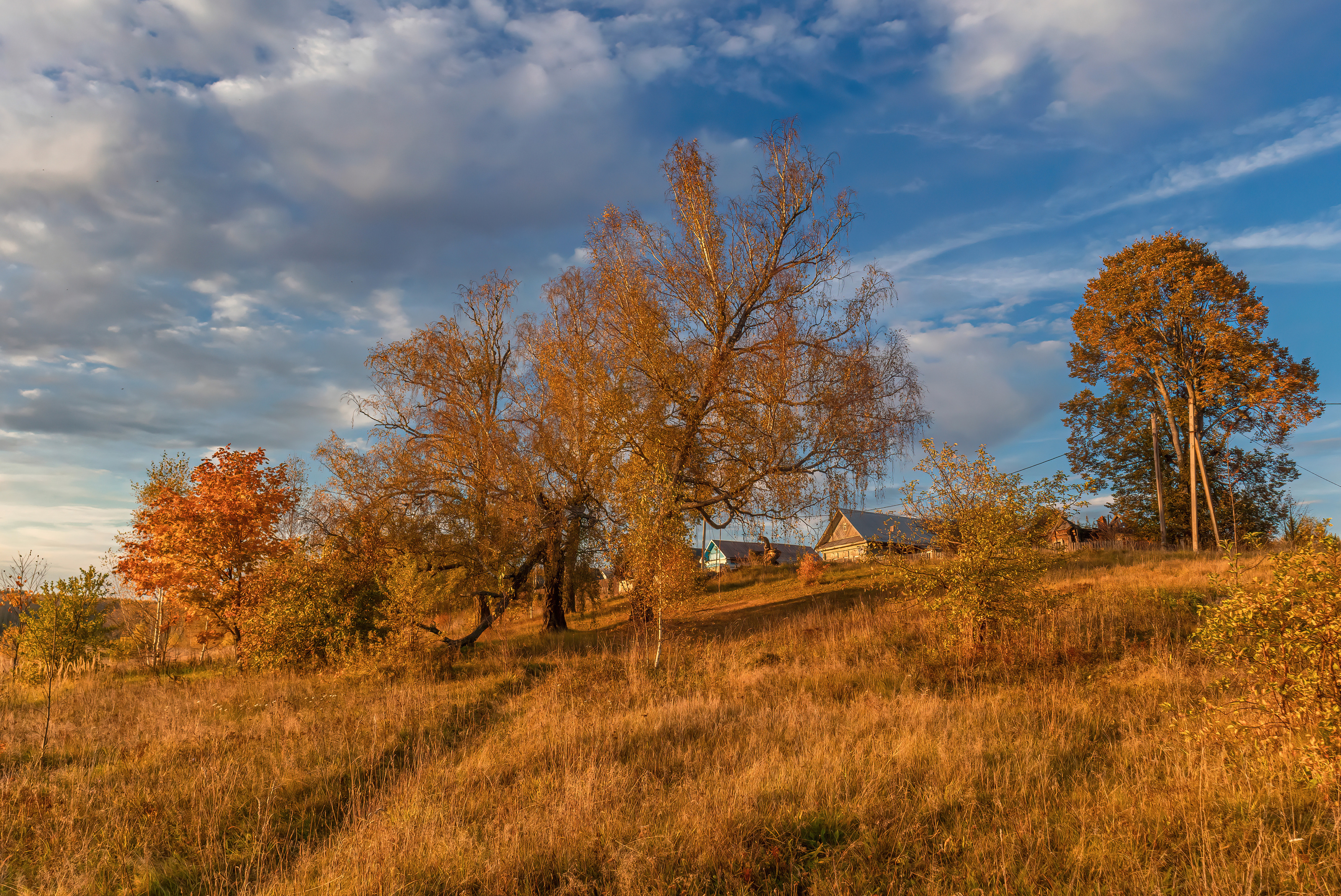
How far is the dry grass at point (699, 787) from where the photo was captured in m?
4.83

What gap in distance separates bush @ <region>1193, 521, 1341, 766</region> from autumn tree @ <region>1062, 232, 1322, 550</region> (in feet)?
79.3

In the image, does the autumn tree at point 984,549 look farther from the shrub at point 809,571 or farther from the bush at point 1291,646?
the shrub at point 809,571

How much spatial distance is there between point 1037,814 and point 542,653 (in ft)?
44.9

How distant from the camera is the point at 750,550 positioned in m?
46.9

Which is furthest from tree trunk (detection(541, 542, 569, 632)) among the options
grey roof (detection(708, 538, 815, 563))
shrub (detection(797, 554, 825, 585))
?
grey roof (detection(708, 538, 815, 563))

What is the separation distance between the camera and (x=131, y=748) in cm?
915

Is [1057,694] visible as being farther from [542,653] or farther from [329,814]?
[542,653]

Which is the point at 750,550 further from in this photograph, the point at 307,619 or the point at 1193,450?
the point at 307,619

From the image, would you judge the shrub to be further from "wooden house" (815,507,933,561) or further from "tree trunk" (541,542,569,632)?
"tree trunk" (541,542,569,632)

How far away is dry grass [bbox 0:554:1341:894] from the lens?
4828 millimetres

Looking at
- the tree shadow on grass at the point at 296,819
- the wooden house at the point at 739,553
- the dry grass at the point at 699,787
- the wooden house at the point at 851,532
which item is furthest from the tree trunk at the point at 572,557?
the wooden house at the point at 851,532

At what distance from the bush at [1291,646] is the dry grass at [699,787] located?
0.51 m

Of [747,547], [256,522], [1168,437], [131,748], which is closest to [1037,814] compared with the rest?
[131,748]

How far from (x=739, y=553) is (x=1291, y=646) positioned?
60.1 meters
